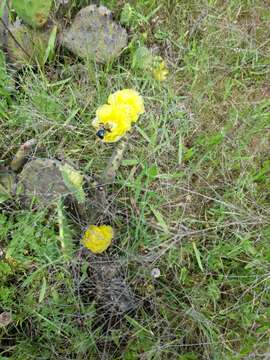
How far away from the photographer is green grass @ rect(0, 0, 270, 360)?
1.43 m

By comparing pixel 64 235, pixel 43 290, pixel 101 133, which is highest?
pixel 101 133

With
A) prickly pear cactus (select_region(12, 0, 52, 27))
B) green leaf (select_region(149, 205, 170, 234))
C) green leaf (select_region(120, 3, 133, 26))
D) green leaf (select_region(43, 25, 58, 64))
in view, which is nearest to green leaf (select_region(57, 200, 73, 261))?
green leaf (select_region(149, 205, 170, 234))

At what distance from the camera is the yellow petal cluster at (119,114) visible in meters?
1.43

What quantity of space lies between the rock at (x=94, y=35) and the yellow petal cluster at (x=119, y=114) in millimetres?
304

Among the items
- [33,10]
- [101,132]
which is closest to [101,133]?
[101,132]

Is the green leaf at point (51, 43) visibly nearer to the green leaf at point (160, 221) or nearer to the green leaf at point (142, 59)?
the green leaf at point (142, 59)

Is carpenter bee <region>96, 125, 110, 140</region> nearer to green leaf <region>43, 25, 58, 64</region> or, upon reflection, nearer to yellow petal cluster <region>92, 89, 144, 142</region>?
yellow petal cluster <region>92, 89, 144, 142</region>

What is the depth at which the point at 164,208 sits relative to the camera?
1566mm

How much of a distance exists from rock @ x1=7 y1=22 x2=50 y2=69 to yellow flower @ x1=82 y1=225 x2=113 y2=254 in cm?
69

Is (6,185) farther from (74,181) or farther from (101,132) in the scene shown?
(101,132)

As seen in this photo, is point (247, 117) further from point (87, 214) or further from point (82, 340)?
point (82, 340)

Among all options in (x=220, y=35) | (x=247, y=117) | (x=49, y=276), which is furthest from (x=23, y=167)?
(x=220, y=35)

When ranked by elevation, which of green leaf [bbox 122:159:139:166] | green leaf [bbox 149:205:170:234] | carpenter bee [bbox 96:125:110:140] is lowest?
green leaf [bbox 149:205:170:234]

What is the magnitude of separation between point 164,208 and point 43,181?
1.39ft
